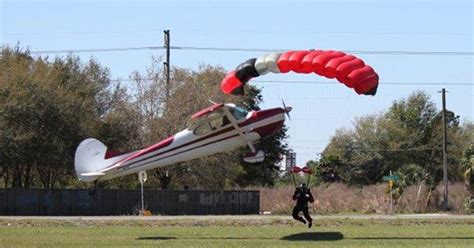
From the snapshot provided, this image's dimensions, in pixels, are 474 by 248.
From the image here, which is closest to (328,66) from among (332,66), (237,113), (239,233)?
(332,66)

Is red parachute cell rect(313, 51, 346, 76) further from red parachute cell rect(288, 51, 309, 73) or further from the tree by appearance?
the tree

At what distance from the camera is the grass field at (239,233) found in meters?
25.5

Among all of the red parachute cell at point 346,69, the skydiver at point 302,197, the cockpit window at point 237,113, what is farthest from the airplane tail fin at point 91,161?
the red parachute cell at point 346,69

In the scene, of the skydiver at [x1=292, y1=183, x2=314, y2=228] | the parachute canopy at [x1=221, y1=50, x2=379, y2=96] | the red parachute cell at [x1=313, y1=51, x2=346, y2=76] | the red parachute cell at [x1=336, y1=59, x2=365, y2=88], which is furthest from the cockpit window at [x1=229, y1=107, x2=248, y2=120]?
the red parachute cell at [x1=336, y1=59, x2=365, y2=88]

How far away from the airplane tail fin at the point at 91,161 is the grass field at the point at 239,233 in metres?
2.11

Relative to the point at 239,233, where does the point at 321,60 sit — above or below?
above

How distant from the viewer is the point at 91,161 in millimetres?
30641

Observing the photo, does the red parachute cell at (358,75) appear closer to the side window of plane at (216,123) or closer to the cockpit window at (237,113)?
the cockpit window at (237,113)

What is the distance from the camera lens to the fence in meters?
50.9

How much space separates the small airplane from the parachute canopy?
2.68m

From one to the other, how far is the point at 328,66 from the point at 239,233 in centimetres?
727

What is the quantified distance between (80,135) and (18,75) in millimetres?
5408

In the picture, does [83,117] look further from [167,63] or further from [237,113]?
[237,113]

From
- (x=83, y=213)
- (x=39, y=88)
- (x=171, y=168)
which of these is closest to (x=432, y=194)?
(x=171, y=168)
